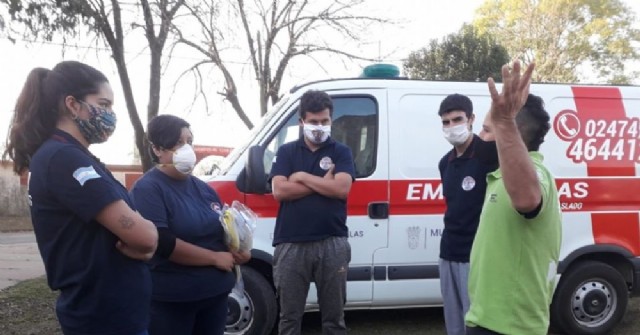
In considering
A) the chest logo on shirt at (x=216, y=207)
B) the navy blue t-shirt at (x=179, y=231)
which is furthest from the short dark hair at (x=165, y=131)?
the chest logo on shirt at (x=216, y=207)

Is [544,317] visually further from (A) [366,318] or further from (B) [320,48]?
(B) [320,48]

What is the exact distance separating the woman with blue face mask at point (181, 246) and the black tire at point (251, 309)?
2.04 meters

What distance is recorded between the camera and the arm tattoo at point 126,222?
2545mm

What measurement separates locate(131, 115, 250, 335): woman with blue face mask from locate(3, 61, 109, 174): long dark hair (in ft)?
2.69

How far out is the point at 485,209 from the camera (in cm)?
269

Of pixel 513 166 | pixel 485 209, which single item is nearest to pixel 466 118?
pixel 485 209

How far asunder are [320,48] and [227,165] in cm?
945

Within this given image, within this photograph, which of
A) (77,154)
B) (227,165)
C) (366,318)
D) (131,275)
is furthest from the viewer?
(366,318)

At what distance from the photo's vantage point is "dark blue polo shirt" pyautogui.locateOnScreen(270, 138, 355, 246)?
433cm

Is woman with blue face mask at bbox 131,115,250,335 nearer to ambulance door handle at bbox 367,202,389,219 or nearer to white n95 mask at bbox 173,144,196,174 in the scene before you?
white n95 mask at bbox 173,144,196,174

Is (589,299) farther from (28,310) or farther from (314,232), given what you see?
(28,310)

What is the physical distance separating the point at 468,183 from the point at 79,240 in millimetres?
2563

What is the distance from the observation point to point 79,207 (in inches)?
97.0

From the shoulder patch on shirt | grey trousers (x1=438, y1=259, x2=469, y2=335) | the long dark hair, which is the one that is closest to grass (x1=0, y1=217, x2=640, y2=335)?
grey trousers (x1=438, y1=259, x2=469, y2=335)
